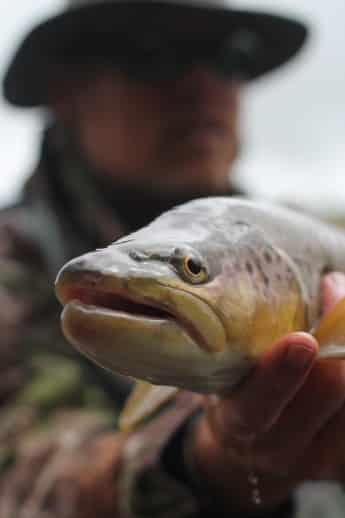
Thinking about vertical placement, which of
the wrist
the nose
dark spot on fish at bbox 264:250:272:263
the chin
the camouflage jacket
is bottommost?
the camouflage jacket

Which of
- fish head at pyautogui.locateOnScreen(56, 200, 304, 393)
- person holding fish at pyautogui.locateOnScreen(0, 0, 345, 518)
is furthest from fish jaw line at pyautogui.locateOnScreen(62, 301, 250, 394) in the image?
person holding fish at pyautogui.locateOnScreen(0, 0, 345, 518)

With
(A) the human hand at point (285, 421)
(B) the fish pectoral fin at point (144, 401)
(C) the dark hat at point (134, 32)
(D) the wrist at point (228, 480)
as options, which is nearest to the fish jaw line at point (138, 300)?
(A) the human hand at point (285, 421)

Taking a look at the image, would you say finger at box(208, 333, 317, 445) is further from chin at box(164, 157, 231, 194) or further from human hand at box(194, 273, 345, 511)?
chin at box(164, 157, 231, 194)

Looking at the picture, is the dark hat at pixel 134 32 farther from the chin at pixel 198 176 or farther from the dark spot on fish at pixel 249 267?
the dark spot on fish at pixel 249 267

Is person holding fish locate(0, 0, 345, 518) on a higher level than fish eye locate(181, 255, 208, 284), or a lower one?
lower

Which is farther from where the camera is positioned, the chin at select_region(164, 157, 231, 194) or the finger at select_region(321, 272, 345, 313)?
the chin at select_region(164, 157, 231, 194)

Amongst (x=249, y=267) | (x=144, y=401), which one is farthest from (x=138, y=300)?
(x=144, y=401)

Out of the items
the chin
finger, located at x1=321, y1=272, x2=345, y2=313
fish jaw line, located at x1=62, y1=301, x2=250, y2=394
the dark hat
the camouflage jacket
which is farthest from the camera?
the dark hat

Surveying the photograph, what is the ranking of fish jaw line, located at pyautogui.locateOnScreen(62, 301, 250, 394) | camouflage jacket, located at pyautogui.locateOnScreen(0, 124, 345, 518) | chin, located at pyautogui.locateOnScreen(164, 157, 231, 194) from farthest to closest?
chin, located at pyautogui.locateOnScreen(164, 157, 231, 194) → camouflage jacket, located at pyautogui.locateOnScreen(0, 124, 345, 518) → fish jaw line, located at pyautogui.locateOnScreen(62, 301, 250, 394)
